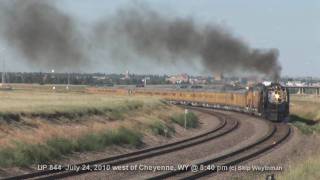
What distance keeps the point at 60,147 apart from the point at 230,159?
722cm

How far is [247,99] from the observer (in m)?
56.8

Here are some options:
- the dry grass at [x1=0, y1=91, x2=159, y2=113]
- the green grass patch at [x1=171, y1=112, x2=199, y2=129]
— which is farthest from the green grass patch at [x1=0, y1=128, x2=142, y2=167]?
the green grass patch at [x1=171, y1=112, x2=199, y2=129]

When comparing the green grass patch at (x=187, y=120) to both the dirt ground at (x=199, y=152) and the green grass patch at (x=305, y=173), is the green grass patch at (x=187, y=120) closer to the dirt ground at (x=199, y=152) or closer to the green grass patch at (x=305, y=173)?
the dirt ground at (x=199, y=152)

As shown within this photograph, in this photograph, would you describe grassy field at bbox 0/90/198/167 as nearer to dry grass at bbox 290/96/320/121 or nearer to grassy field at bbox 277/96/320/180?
grassy field at bbox 277/96/320/180

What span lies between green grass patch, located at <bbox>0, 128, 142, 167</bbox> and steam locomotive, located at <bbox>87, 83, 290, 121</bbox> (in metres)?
18.6

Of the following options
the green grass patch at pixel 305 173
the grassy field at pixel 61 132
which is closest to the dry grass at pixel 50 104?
the grassy field at pixel 61 132

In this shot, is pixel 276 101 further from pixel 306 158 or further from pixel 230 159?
pixel 230 159

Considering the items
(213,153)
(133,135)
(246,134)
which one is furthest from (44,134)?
(246,134)

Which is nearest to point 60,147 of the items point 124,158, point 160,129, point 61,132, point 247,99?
point 124,158

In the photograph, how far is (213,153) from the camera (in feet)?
85.6

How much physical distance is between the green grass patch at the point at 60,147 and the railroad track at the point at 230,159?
19.2 feet

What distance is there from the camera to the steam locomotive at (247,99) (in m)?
47.1

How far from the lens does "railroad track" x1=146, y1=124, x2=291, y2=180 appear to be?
61.4 ft

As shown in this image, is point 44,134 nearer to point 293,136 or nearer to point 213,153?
point 213,153
